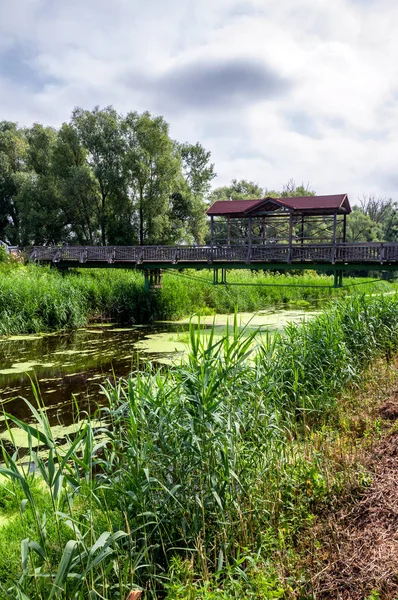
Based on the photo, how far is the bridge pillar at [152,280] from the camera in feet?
61.4

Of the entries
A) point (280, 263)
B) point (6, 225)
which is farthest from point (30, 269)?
point (6, 225)

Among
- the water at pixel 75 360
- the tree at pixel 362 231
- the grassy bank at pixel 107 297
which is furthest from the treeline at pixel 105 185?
the tree at pixel 362 231

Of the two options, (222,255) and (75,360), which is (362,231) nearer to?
(222,255)

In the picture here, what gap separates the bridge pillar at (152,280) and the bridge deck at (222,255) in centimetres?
54

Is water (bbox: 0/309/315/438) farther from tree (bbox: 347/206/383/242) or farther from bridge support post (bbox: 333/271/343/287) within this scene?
tree (bbox: 347/206/383/242)

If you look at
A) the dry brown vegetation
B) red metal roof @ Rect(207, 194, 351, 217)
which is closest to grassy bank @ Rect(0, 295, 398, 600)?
the dry brown vegetation

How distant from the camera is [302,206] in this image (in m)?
17.6

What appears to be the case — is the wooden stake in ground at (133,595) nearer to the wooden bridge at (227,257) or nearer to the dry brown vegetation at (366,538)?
the dry brown vegetation at (366,538)

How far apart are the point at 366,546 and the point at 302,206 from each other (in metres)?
16.2

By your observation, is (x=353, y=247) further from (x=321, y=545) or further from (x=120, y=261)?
(x=321, y=545)

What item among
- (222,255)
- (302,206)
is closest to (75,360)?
(222,255)

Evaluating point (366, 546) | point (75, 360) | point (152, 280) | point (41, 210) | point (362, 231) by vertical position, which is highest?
point (41, 210)

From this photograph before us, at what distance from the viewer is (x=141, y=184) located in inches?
1158

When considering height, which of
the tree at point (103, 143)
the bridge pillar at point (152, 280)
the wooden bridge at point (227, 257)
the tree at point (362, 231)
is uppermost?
the tree at point (103, 143)
